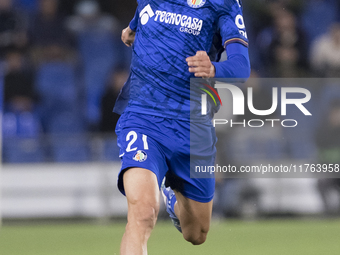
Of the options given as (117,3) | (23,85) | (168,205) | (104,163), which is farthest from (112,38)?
(168,205)

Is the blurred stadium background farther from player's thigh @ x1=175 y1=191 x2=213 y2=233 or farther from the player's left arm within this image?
the player's left arm

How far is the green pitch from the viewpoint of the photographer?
21.2ft

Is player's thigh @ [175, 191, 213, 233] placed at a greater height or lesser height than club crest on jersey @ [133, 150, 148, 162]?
lesser

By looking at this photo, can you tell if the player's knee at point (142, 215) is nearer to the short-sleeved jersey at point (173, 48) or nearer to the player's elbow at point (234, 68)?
the short-sleeved jersey at point (173, 48)

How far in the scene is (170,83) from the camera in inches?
168

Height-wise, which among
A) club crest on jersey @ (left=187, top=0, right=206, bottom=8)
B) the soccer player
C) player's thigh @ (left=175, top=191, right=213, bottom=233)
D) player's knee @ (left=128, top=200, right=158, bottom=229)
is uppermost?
club crest on jersey @ (left=187, top=0, right=206, bottom=8)

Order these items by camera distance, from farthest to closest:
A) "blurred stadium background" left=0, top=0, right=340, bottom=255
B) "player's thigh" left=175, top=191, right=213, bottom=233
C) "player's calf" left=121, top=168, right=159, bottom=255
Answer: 1. "blurred stadium background" left=0, top=0, right=340, bottom=255
2. "player's thigh" left=175, top=191, right=213, bottom=233
3. "player's calf" left=121, top=168, right=159, bottom=255

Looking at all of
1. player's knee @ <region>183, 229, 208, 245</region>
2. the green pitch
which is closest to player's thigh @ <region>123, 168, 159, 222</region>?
player's knee @ <region>183, 229, 208, 245</region>

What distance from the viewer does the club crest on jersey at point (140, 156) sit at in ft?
12.9

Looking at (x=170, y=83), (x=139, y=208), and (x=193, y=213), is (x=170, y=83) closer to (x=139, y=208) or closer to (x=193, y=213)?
(x=139, y=208)

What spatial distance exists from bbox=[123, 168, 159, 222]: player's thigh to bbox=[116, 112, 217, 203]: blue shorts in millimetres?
67

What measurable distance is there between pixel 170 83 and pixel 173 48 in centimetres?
25

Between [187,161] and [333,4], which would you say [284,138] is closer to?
[333,4]

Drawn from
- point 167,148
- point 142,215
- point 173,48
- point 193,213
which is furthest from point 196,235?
point 173,48
